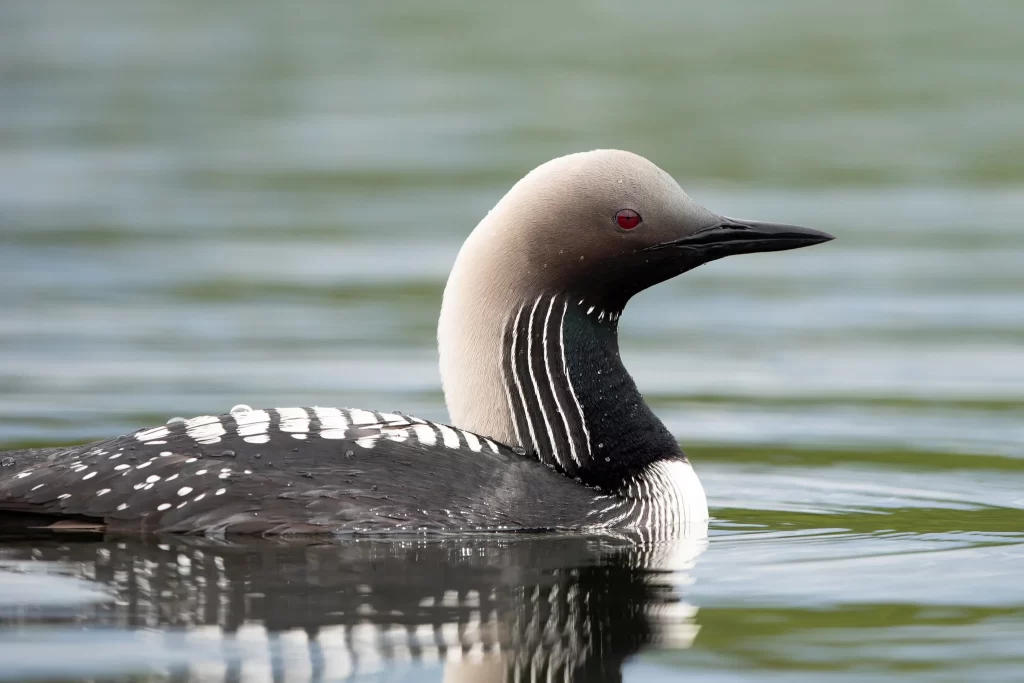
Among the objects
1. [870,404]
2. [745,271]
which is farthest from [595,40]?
[870,404]

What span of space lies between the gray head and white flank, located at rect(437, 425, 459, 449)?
0.17 metres

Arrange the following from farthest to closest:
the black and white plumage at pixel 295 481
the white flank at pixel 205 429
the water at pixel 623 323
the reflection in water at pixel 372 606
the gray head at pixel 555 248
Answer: the gray head at pixel 555 248, the white flank at pixel 205 429, the black and white plumage at pixel 295 481, the water at pixel 623 323, the reflection in water at pixel 372 606

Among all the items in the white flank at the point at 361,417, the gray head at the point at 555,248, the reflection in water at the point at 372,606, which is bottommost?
the reflection in water at the point at 372,606

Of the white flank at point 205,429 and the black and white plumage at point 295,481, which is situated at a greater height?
the white flank at point 205,429

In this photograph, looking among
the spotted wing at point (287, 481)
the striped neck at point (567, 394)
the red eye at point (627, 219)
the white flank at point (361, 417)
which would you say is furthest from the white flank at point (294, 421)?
the red eye at point (627, 219)

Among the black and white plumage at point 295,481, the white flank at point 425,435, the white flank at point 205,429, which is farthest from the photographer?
the white flank at point 425,435

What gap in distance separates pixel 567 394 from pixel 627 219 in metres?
0.54

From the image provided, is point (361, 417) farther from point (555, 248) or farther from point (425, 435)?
point (555, 248)

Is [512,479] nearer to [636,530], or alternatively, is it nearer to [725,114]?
[636,530]

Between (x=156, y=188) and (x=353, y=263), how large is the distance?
3.26m

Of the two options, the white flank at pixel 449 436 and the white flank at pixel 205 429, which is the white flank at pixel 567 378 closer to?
the white flank at pixel 449 436

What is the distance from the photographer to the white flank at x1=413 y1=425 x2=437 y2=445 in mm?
5223

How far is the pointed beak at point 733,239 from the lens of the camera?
5547 millimetres

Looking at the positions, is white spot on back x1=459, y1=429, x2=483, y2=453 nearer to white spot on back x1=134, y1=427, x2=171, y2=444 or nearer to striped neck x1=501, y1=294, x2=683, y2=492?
striped neck x1=501, y1=294, x2=683, y2=492
